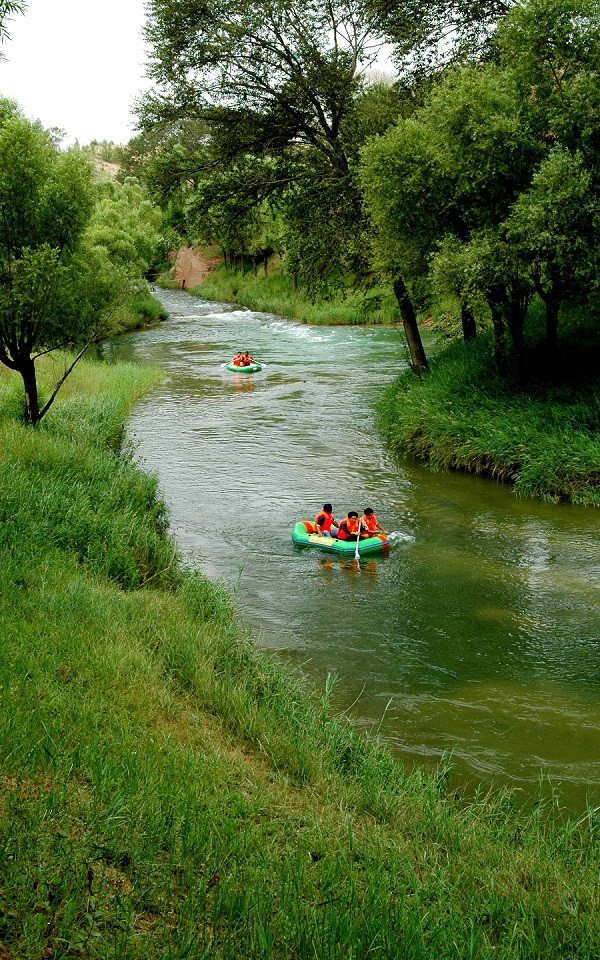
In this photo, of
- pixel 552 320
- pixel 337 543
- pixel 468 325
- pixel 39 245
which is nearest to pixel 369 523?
pixel 337 543

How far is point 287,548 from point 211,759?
7835 millimetres

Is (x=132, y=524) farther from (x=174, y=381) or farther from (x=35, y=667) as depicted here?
(x=174, y=381)

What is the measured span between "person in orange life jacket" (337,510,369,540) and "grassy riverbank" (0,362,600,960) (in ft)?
16.2

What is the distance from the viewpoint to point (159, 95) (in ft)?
64.0

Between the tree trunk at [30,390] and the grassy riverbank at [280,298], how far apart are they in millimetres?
18135

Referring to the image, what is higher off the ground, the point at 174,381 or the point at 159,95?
the point at 159,95

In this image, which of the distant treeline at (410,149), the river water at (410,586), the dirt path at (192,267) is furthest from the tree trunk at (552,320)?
the dirt path at (192,267)

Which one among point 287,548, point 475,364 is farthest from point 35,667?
point 475,364

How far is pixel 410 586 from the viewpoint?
450 inches

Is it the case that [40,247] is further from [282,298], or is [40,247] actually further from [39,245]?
[282,298]

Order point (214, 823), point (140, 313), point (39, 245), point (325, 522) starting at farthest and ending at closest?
point (140, 313)
point (39, 245)
point (325, 522)
point (214, 823)

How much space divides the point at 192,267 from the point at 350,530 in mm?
64870

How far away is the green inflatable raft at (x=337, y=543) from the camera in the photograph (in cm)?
1268

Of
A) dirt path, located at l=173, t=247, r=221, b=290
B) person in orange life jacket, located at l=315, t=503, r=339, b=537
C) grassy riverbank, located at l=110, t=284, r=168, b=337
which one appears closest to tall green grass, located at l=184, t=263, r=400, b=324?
dirt path, located at l=173, t=247, r=221, b=290
